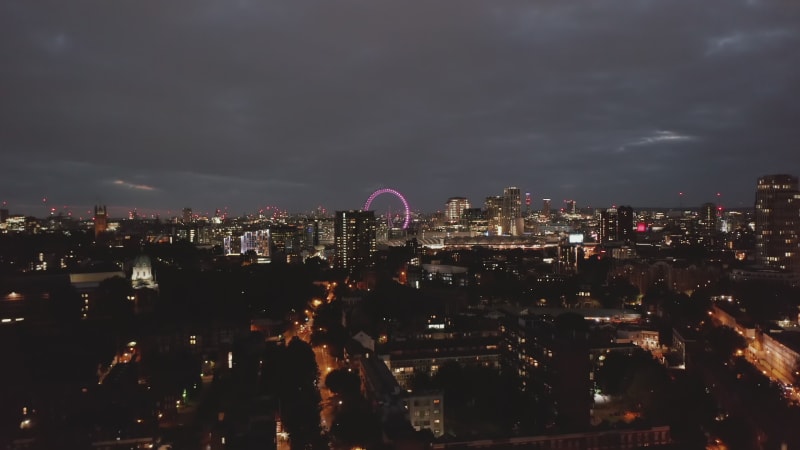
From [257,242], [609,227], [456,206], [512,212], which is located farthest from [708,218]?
[257,242]

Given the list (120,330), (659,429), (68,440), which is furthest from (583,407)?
(120,330)

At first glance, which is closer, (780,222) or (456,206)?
(780,222)

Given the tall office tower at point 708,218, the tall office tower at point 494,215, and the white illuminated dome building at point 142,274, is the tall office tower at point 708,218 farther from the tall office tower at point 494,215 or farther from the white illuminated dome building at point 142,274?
the white illuminated dome building at point 142,274

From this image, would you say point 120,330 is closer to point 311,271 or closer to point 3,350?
point 3,350

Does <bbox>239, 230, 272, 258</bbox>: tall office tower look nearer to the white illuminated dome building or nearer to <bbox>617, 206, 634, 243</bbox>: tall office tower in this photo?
the white illuminated dome building

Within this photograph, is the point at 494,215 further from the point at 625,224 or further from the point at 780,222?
the point at 780,222
